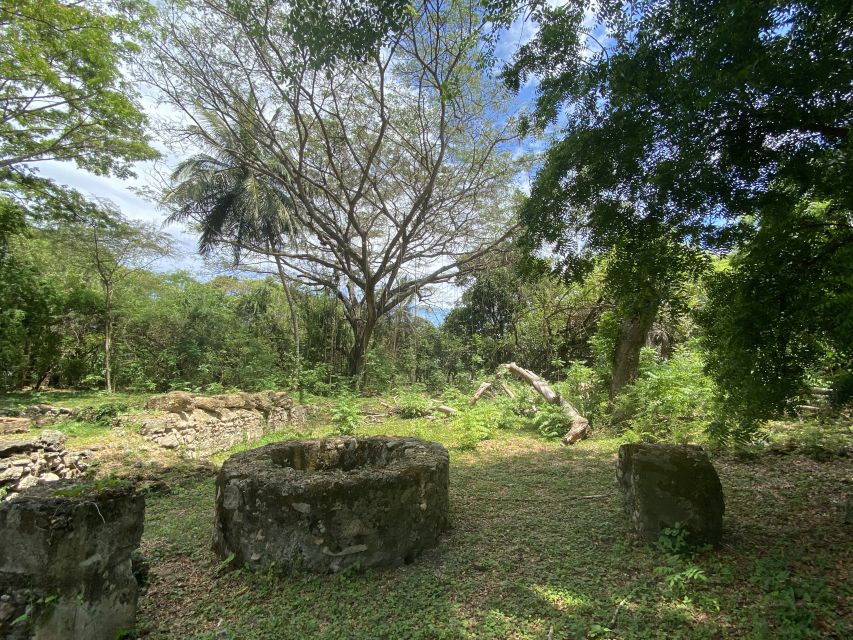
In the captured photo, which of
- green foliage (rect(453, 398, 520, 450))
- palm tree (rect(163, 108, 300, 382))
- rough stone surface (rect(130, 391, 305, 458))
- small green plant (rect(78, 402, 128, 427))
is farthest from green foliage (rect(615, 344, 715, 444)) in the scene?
palm tree (rect(163, 108, 300, 382))

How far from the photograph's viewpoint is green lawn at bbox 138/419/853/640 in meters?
2.23

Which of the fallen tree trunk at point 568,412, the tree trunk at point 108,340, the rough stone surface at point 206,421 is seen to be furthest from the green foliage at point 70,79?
the fallen tree trunk at point 568,412

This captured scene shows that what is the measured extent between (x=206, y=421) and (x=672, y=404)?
7.49m

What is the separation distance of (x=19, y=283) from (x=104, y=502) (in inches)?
454

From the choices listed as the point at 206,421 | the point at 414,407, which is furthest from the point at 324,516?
the point at 414,407

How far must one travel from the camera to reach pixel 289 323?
1734 cm

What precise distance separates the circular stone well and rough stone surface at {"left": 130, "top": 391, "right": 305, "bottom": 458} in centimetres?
395

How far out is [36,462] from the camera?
4875 millimetres

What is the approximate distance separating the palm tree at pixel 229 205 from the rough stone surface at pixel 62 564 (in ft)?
40.0

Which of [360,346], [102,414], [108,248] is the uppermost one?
[108,248]

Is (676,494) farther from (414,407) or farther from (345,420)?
(414,407)

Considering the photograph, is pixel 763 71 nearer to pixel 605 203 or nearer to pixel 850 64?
pixel 850 64

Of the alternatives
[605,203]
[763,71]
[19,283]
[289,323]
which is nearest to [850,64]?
[763,71]

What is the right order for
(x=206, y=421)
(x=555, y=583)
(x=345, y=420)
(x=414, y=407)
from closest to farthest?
(x=555, y=583)
(x=206, y=421)
(x=345, y=420)
(x=414, y=407)
